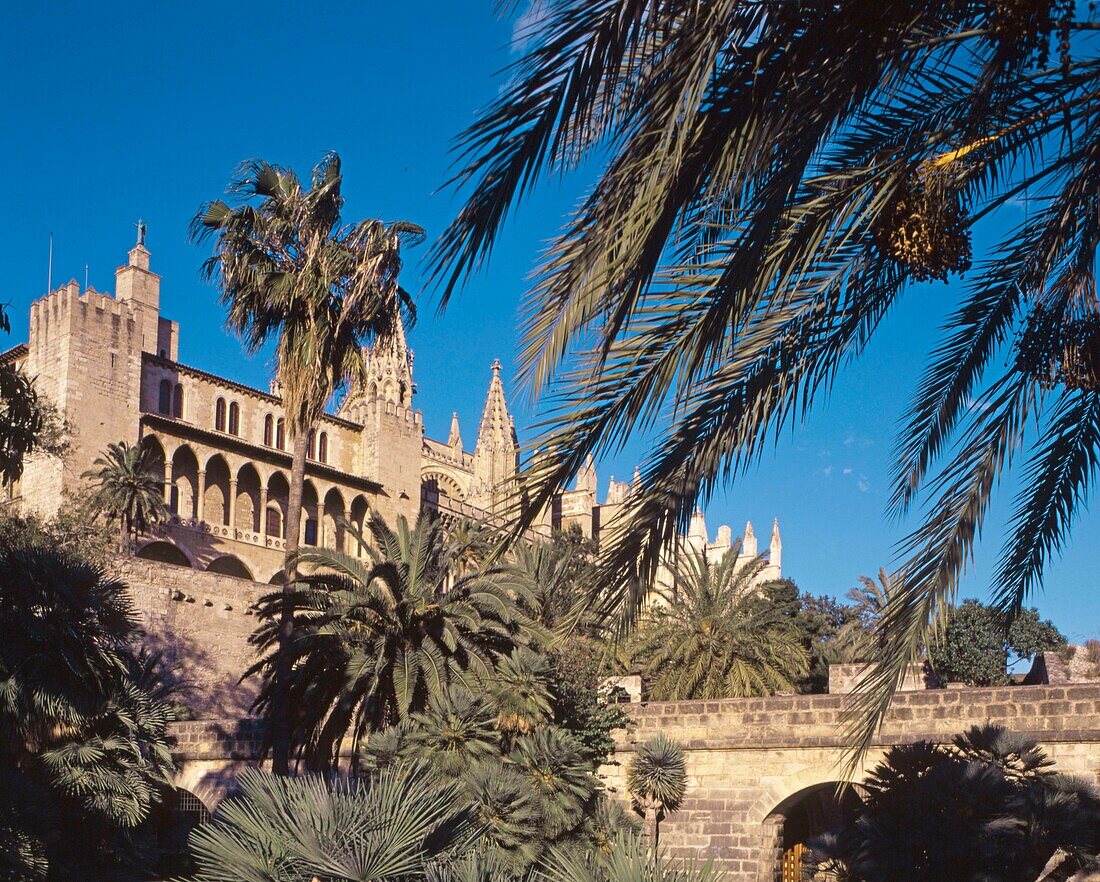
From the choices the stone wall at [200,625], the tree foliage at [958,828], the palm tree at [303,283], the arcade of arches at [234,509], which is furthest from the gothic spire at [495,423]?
the tree foliage at [958,828]

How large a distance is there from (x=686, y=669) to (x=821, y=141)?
24.2 meters

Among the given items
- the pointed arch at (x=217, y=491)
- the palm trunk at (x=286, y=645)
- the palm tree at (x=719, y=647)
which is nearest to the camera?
the palm trunk at (x=286, y=645)

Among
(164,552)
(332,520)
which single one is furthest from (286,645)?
(332,520)

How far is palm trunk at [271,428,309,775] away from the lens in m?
17.2

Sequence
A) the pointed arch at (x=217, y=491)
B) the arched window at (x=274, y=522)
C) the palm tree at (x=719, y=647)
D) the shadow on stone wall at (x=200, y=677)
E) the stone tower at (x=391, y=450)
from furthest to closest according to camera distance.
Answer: the stone tower at (x=391, y=450)
the arched window at (x=274, y=522)
the pointed arch at (x=217, y=491)
the shadow on stone wall at (x=200, y=677)
the palm tree at (x=719, y=647)

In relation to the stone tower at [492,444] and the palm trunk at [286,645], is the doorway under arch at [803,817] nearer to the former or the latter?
the palm trunk at [286,645]

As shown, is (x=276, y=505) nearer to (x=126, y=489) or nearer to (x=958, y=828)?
(x=126, y=489)

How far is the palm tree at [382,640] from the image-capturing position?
18094 millimetres

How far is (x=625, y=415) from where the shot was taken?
4.40m

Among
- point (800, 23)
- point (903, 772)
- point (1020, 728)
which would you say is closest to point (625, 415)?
point (800, 23)

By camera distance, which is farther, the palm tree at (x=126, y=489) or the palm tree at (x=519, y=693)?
the palm tree at (x=126, y=489)

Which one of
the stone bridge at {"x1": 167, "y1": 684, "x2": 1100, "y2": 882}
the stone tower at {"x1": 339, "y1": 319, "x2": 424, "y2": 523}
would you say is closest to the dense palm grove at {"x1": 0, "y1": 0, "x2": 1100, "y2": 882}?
the stone bridge at {"x1": 167, "y1": 684, "x2": 1100, "y2": 882}

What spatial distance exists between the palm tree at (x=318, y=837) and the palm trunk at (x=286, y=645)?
35.4 feet

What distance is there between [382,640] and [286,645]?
55.2 inches
